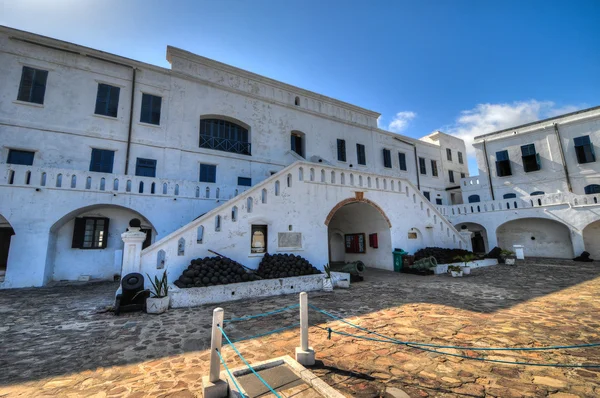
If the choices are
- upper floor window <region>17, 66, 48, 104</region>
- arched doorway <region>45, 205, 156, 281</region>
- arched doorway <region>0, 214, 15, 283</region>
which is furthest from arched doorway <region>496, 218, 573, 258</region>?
upper floor window <region>17, 66, 48, 104</region>

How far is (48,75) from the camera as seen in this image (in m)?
13.1

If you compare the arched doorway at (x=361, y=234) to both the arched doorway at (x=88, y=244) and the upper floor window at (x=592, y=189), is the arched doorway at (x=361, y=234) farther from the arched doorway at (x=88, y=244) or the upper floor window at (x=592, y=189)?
the upper floor window at (x=592, y=189)

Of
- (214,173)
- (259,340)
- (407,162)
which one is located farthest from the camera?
(407,162)

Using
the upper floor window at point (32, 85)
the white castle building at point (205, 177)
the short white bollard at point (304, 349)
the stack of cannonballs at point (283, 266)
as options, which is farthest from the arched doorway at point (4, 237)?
the short white bollard at point (304, 349)

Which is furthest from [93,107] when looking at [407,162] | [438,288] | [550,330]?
[407,162]

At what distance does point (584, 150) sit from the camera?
19875mm

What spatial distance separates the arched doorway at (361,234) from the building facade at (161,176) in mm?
87

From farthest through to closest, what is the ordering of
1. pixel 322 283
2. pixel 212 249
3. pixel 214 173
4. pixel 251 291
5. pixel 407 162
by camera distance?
pixel 407 162
pixel 214 173
pixel 322 283
pixel 212 249
pixel 251 291

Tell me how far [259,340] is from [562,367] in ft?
15.6

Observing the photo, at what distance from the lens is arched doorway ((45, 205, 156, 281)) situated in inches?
457

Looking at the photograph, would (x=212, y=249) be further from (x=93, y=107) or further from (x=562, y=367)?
(x=93, y=107)

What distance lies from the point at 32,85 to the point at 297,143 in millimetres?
15325

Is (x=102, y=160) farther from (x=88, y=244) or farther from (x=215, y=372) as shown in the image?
(x=215, y=372)

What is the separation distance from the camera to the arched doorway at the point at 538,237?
18016 millimetres
